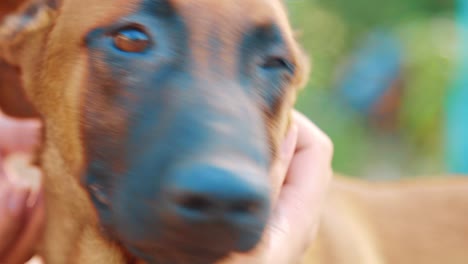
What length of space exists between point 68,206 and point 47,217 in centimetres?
15

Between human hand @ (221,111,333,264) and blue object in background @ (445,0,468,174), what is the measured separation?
350cm

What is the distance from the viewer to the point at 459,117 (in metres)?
5.76

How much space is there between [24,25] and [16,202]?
1.88 feet

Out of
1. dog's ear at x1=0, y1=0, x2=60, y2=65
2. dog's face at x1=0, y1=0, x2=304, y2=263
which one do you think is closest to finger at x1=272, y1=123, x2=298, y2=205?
dog's face at x1=0, y1=0, x2=304, y2=263

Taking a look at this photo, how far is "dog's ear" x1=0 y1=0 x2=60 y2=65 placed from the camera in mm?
1914

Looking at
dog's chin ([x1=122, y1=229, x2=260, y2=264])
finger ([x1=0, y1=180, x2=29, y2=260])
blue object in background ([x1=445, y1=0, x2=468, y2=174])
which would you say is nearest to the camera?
dog's chin ([x1=122, y1=229, x2=260, y2=264])

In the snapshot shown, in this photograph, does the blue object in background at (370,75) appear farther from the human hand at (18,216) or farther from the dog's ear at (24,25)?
the dog's ear at (24,25)

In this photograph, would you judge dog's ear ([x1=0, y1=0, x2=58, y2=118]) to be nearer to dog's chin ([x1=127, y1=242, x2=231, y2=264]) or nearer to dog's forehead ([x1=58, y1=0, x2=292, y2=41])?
dog's forehead ([x1=58, y1=0, x2=292, y2=41])

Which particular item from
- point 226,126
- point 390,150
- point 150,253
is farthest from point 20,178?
point 390,150

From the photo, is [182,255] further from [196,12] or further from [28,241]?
[28,241]

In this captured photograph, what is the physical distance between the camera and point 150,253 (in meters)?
1.60

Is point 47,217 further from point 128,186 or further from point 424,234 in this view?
point 424,234

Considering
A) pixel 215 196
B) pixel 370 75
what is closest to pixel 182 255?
pixel 215 196

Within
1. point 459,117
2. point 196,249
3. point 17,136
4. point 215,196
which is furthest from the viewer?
point 459,117
